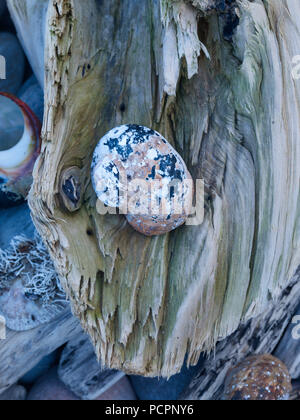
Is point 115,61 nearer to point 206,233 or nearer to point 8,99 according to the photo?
point 8,99

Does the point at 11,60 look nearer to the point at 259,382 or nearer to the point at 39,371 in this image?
the point at 39,371

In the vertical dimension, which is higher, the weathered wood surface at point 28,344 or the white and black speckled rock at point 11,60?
the white and black speckled rock at point 11,60

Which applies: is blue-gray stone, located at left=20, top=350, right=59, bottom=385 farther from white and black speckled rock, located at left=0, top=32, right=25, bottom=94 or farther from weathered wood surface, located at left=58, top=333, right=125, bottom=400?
white and black speckled rock, located at left=0, top=32, right=25, bottom=94

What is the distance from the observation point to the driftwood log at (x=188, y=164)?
1.22 metres

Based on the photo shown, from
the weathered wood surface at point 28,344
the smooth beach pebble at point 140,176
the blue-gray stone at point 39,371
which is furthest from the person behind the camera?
the blue-gray stone at point 39,371

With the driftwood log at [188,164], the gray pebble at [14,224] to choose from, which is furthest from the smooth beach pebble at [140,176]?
A: the gray pebble at [14,224]

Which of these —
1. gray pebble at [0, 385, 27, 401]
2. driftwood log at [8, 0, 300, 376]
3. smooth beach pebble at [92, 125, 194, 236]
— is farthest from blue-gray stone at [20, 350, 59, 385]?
smooth beach pebble at [92, 125, 194, 236]

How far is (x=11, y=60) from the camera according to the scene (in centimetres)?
188

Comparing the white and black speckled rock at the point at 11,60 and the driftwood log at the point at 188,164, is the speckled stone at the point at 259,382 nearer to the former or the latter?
the driftwood log at the point at 188,164

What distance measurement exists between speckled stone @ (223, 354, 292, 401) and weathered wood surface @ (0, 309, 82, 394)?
0.64 metres

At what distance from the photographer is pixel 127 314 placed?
1284mm

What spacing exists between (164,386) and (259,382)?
0.53m

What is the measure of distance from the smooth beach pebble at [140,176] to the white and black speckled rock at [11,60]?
0.93 metres
